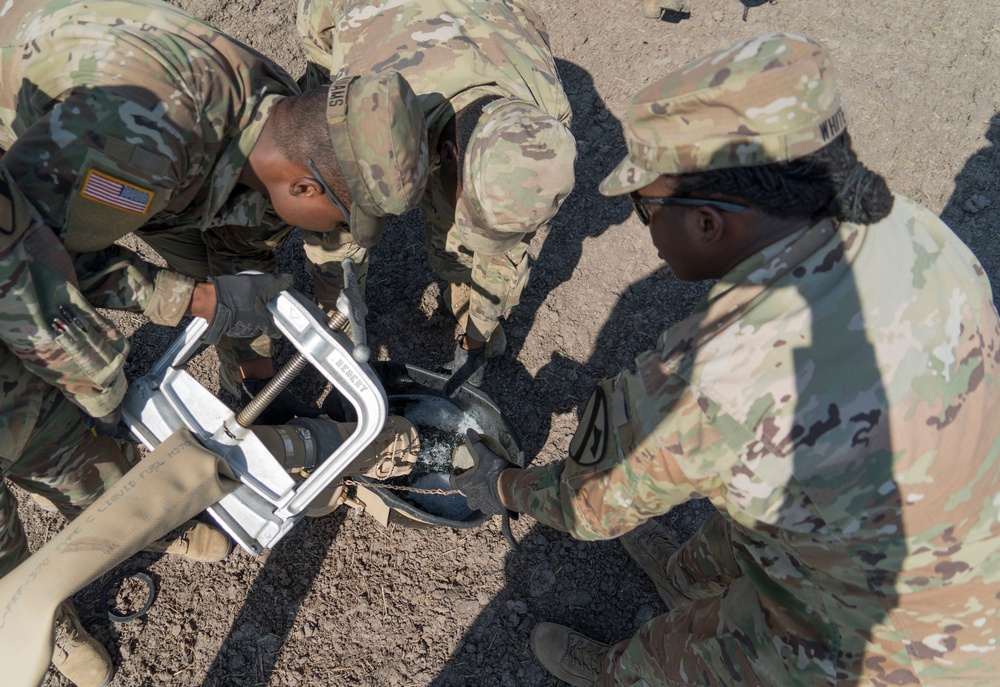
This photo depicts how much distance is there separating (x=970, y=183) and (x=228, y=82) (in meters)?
4.92

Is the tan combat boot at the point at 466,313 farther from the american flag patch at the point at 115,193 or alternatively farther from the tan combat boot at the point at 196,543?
the american flag patch at the point at 115,193

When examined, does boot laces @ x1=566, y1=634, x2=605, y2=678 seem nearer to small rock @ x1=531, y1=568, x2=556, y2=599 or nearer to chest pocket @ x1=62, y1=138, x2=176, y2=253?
small rock @ x1=531, y1=568, x2=556, y2=599

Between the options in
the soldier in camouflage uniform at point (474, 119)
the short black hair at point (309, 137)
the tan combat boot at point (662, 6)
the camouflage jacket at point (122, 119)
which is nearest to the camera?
the camouflage jacket at point (122, 119)

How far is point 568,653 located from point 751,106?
2.47 metres

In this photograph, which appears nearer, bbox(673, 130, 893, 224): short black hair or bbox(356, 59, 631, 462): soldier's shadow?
bbox(673, 130, 893, 224): short black hair

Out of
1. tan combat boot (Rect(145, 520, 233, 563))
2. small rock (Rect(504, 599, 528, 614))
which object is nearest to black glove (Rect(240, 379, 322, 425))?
tan combat boot (Rect(145, 520, 233, 563))

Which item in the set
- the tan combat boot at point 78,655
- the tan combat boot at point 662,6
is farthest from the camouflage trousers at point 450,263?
the tan combat boot at point 662,6

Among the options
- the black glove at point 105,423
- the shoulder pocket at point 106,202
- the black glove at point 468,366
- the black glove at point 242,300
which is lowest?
the black glove at point 468,366

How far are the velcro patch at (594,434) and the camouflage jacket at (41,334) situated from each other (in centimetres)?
152

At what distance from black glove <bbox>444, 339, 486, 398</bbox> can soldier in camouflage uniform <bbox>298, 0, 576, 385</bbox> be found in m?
0.04

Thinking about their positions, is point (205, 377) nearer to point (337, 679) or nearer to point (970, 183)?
point (337, 679)

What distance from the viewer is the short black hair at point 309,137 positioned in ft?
7.50

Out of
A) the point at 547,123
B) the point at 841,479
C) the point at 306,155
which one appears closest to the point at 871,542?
the point at 841,479

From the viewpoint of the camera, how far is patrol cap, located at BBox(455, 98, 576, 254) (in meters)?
2.51
